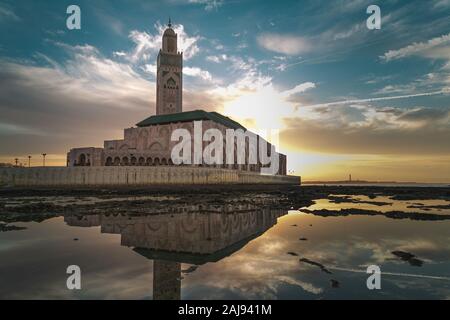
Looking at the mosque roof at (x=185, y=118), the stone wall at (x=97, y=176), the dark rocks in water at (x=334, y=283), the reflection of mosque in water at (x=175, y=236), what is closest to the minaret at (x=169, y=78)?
the mosque roof at (x=185, y=118)

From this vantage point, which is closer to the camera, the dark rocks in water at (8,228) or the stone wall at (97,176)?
the dark rocks in water at (8,228)

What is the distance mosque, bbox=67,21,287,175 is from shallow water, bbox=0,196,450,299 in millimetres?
57424

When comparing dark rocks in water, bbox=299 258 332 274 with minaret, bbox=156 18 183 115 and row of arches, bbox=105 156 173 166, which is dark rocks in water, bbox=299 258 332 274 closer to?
row of arches, bbox=105 156 173 166

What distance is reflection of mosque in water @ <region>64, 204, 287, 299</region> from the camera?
23.4ft

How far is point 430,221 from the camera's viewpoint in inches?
638

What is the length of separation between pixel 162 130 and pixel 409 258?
79.4 meters

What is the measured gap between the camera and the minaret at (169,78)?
113 meters

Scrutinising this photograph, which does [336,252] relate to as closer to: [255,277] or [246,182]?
[255,277]

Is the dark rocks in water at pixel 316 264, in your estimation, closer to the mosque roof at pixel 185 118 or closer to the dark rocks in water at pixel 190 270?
the dark rocks in water at pixel 190 270

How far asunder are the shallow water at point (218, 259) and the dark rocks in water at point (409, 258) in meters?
0.19

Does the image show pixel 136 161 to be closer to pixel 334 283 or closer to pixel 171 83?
pixel 171 83

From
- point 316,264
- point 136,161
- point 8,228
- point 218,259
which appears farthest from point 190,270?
point 136,161

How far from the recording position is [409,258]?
8.38 meters
